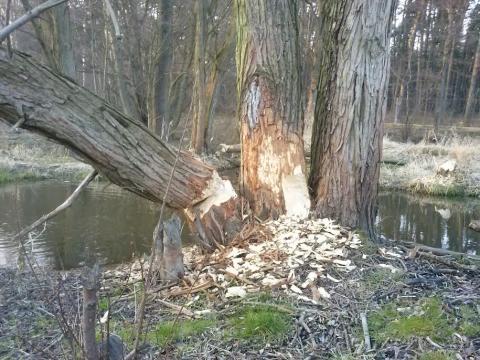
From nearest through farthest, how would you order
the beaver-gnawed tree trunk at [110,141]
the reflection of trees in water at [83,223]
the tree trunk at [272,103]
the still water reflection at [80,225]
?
1. the beaver-gnawed tree trunk at [110,141]
2. the tree trunk at [272,103]
3. the still water reflection at [80,225]
4. the reflection of trees in water at [83,223]

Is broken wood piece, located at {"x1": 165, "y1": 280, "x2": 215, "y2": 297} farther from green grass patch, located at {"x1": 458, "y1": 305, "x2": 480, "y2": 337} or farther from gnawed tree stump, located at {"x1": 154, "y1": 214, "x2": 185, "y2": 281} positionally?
green grass patch, located at {"x1": 458, "y1": 305, "x2": 480, "y2": 337}

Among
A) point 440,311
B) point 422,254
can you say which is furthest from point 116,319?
point 422,254

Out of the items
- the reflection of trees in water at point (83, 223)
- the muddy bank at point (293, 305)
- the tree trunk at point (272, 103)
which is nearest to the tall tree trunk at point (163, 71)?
the reflection of trees in water at point (83, 223)

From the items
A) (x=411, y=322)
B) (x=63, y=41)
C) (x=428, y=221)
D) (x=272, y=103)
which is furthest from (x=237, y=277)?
(x=63, y=41)

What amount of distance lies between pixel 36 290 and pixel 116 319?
3.59ft

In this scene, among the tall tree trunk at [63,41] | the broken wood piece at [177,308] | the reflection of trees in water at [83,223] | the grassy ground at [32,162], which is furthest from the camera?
the grassy ground at [32,162]

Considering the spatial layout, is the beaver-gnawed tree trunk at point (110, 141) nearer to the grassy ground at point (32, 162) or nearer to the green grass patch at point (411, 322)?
the green grass patch at point (411, 322)

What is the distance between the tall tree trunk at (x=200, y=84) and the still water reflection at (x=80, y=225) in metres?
2.14

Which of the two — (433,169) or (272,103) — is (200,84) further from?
(272,103)

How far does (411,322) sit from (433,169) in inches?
385

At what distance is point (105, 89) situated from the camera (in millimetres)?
14852

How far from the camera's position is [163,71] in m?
13.3

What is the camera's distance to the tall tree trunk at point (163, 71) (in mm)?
12336

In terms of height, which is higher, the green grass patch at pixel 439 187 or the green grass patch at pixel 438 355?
the green grass patch at pixel 438 355
